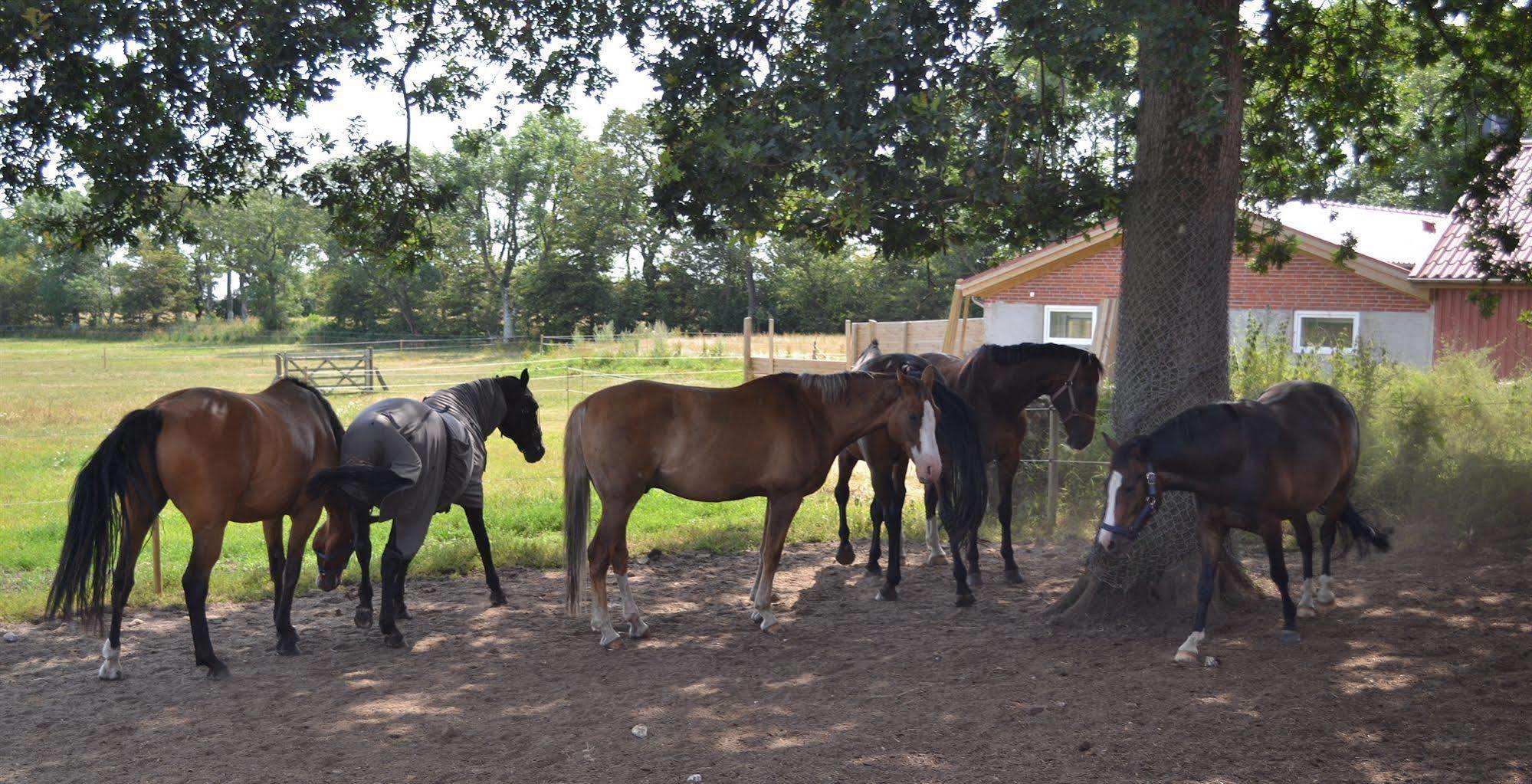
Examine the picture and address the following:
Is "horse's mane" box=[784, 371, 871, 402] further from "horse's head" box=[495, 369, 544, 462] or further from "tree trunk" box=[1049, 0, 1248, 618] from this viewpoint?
"horse's head" box=[495, 369, 544, 462]

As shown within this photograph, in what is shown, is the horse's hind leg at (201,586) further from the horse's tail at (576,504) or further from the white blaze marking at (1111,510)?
the white blaze marking at (1111,510)

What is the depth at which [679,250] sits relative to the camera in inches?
2062

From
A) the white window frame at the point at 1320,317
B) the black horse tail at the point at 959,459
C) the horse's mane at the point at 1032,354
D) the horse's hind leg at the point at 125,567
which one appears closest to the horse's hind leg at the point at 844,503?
the horse's mane at the point at 1032,354

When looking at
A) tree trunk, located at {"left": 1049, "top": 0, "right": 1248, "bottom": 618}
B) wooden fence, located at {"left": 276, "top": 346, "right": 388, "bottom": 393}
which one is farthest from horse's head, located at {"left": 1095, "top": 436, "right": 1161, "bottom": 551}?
wooden fence, located at {"left": 276, "top": 346, "right": 388, "bottom": 393}

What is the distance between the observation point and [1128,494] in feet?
18.9

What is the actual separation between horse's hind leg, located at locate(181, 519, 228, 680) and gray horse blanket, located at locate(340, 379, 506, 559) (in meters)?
0.81

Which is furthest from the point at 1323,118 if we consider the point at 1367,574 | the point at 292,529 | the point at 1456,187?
the point at 292,529

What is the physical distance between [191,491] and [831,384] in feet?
11.7

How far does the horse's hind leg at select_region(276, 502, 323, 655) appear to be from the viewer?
6.27m

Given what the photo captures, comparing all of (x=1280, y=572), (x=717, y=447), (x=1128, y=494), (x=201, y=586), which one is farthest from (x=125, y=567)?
(x=1280, y=572)

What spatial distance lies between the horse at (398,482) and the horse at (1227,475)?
12.5 feet

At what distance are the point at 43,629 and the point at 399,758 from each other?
145 inches

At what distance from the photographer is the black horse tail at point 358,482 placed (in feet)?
19.6

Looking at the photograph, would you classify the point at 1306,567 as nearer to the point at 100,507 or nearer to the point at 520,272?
the point at 100,507
